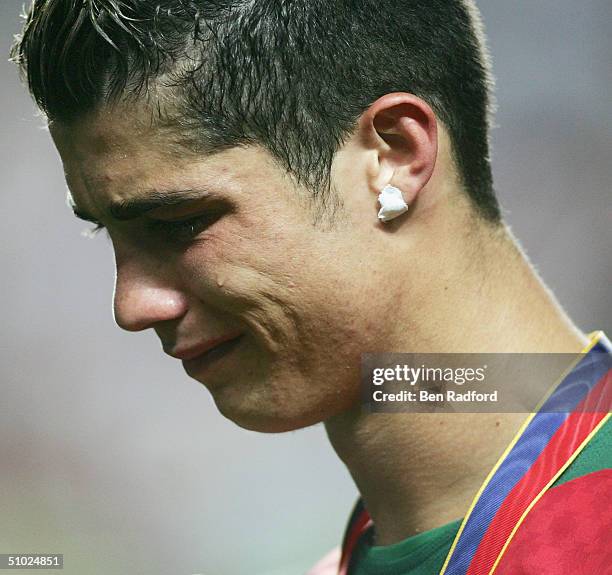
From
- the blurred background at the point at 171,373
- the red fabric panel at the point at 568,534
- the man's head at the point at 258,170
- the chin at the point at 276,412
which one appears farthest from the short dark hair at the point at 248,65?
the blurred background at the point at 171,373

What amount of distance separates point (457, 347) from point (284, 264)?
0.68 ft

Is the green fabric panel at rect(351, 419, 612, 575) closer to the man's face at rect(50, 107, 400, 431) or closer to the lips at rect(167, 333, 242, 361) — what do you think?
the man's face at rect(50, 107, 400, 431)

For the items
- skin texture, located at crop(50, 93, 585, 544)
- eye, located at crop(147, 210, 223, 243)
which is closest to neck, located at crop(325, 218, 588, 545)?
skin texture, located at crop(50, 93, 585, 544)

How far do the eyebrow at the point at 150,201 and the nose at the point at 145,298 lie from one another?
0.06 m

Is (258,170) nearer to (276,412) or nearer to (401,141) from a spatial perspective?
(401,141)

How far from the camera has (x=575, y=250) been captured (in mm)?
3260

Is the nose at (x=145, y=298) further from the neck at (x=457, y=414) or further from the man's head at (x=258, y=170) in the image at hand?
the neck at (x=457, y=414)

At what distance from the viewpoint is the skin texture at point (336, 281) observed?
3.08 ft

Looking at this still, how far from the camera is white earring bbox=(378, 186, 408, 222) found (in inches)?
37.1

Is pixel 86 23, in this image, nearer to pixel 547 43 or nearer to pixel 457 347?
pixel 457 347

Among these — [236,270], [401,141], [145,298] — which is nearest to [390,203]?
[401,141]

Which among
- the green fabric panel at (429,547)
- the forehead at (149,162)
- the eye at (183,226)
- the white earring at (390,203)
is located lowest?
the green fabric panel at (429,547)

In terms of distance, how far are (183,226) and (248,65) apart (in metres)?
0.18

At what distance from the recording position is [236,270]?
946 mm
